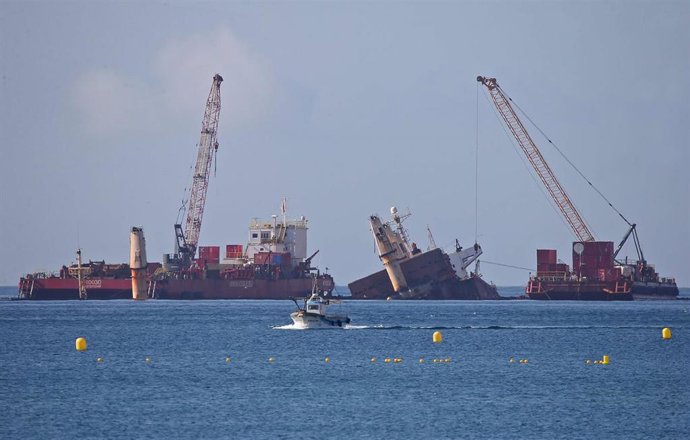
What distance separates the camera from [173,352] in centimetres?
Result: 10669

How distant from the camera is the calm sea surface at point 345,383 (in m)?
65.5

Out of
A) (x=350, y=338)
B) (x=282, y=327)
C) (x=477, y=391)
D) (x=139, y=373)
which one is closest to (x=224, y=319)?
(x=282, y=327)

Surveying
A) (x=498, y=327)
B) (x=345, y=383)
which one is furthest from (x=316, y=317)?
(x=345, y=383)

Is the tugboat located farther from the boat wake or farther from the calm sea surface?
the boat wake

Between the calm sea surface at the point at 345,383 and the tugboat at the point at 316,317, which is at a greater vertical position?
the tugboat at the point at 316,317

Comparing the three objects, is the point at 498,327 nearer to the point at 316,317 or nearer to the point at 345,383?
the point at 316,317

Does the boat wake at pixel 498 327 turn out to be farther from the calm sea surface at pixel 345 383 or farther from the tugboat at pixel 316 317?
the tugboat at pixel 316 317

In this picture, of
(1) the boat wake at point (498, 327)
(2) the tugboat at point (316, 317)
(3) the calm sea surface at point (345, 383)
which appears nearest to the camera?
(3) the calm sea surface at point (345, 383)

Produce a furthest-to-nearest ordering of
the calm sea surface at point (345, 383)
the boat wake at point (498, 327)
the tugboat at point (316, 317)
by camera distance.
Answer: the boat wake at point (498, 327) < the tugboat at point (316, 317) < the calm sea surface at point (345, 383)

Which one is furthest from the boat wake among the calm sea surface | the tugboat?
the tugboat

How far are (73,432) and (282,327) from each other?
70372 mm

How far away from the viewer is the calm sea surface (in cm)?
6550

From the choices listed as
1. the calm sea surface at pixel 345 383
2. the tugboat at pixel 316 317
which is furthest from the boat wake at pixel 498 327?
the tugboat at pixel 316 317

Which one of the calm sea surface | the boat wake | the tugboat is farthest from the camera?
the boat wake
